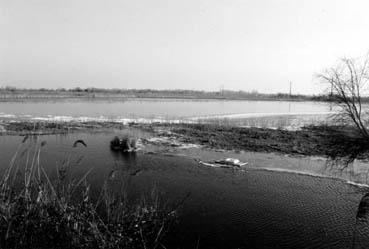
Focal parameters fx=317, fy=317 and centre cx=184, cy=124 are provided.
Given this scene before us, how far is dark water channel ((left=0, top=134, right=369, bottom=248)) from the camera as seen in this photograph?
8086 mm

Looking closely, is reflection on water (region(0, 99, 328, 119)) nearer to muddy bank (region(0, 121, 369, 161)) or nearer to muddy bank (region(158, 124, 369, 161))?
Result: muddy bank (region(158, 124, 369, 161))

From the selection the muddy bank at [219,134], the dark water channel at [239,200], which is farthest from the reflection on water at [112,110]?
the dark water channel at [239,200]

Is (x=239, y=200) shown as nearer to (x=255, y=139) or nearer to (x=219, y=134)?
(x=255, y=139)

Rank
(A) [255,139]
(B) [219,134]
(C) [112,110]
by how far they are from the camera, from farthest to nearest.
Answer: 1. (C) [112,110]
2. (B) [219,134]
3. (A) [255,139]

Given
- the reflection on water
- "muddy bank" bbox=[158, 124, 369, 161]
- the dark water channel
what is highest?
the reflection on water

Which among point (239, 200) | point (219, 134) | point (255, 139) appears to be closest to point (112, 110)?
point (219, 134)

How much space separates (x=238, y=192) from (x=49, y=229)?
692 centimetres

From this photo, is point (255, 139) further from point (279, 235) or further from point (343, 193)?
point (279, 235)

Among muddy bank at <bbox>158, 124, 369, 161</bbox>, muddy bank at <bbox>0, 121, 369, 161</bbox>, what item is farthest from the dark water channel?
muddy bank at <bbox>0, 121, 369, 161</bbox>

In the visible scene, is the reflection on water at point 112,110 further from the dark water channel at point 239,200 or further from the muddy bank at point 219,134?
the dark water channel at point 239,200

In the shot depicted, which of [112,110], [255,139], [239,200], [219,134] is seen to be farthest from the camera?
[112,110]

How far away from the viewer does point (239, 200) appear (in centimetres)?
1055

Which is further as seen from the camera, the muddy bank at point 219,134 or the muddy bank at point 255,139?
the muddy bank at point 219,134

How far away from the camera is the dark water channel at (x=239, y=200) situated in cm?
809
